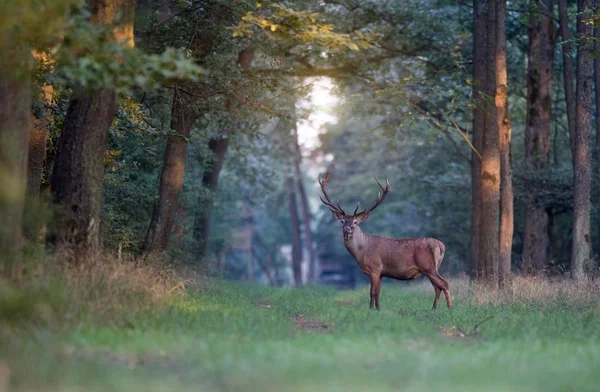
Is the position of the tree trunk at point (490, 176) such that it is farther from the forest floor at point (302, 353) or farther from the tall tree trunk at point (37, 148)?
the tall tree trunk at point (37, 148)

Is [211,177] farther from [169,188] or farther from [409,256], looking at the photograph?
[409,256]

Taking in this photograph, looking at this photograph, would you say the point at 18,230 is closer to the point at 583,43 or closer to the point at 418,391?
the point at 418,391

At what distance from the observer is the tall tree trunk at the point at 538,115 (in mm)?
23438

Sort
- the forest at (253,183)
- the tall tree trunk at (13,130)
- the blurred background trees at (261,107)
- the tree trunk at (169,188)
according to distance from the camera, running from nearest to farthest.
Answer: the forest at (253,183), the tall tree trunk at (13,130), the blurred background trees at (261,107), the tree trunk at (169,188)

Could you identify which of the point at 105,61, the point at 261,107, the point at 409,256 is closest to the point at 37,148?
the point at 261,107

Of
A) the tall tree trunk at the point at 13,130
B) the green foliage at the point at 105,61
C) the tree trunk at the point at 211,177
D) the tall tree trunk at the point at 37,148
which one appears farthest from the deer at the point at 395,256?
the tree trunk at the point at 211,177

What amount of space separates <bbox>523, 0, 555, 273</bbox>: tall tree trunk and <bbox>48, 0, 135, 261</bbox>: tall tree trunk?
15.0 metres

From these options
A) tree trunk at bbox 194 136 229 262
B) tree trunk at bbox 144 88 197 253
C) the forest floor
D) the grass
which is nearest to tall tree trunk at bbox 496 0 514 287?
the grass

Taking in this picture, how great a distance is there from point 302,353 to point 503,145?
447 inches

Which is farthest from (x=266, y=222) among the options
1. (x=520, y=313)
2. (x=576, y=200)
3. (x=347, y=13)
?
(x=520, y=313)

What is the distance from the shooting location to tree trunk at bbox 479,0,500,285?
1831 cm

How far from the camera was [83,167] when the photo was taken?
1168cm

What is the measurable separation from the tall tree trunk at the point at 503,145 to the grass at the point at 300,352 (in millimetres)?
5458

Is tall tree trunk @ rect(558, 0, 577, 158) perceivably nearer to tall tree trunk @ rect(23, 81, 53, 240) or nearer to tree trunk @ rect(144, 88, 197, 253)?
tree trunk @ rect(144, 88, 197, 253)
